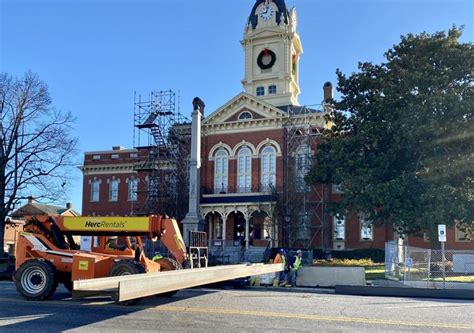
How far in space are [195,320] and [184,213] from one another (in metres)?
34.7

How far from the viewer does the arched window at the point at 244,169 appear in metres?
46.1

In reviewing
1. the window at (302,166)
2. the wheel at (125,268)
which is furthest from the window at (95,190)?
the wheel at (125,268)

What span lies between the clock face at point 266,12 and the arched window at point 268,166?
17.3m

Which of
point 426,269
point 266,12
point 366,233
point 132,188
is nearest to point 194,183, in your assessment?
point 366,233

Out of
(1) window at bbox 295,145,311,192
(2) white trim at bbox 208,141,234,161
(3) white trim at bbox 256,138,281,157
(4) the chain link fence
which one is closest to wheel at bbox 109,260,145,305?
(4) the chain link fence

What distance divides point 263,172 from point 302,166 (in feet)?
12.7

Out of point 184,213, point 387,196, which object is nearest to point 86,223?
point 387,196

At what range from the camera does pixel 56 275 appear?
14.0m

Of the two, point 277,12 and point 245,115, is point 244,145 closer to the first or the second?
point 245,115

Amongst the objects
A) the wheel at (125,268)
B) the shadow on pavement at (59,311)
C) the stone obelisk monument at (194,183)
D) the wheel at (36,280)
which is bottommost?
the shadow on pavement at (59,311)

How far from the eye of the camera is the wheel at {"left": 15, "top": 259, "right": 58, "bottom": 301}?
13781mm

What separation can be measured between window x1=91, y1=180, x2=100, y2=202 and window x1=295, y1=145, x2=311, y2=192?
23115mm

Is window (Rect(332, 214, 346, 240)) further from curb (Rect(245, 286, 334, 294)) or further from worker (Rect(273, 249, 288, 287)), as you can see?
curb (Rect(245, 286, 334, 294))

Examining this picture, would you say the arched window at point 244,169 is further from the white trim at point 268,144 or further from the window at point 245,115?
the window at point 245,115
